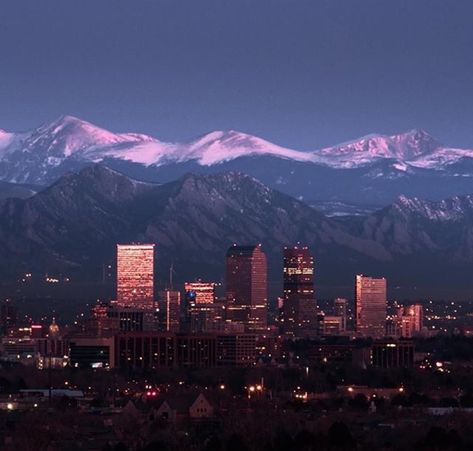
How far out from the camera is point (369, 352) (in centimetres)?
17350

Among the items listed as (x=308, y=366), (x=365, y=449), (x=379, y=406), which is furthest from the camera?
(x=308, y=366)

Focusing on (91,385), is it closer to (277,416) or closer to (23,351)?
(277,416)

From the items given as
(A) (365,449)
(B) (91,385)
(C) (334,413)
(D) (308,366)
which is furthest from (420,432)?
(D) (308,366)

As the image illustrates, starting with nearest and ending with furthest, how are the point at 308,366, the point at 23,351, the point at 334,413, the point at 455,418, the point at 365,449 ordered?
the point at 365,449 → the point at 455,418 → the point at 334,413 → the point at 308,366 → the point at 23,351

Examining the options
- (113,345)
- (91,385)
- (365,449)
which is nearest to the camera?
(365,449)

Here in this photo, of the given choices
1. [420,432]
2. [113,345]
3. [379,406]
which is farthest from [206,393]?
[113,345]

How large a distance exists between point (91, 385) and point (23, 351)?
61.0 meters

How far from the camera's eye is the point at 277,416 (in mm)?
87438

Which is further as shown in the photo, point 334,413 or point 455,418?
point 334,413

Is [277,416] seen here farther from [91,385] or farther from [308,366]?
[308,366]

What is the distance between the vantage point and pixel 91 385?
128250mm

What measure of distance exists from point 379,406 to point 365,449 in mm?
32216

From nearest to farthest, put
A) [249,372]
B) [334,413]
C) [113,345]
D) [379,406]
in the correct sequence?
[334,413] < [379,406] < [249,372] < [113,345]

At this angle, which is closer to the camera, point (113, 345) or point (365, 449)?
point (365, 449)
